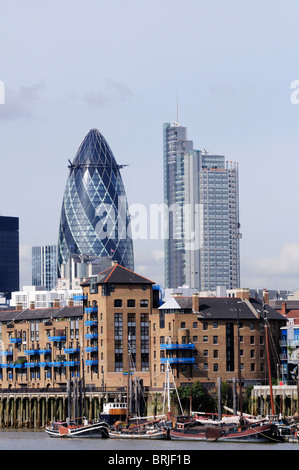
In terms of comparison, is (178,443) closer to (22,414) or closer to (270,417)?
(270,417)

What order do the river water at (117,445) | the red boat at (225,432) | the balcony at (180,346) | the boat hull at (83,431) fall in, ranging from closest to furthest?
the river water at (117,445) → the red boat at (225,432) → the boat hull at (83,431) → the balcony at (180,346)

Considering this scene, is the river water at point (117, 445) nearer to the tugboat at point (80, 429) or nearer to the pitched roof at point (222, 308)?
the tugboat at point (80, 429)

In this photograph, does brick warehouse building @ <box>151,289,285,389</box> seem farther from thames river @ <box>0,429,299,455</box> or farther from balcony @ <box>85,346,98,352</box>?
thames river @ <box>0,429,299,455</box>

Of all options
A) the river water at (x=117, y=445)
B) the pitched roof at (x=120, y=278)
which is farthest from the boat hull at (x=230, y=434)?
the pitched roof at (x=120, y=278)

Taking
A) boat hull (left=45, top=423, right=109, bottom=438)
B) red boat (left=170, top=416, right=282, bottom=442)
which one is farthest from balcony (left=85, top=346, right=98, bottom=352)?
red boat (left=170, top=416, right=282, bottom=442)

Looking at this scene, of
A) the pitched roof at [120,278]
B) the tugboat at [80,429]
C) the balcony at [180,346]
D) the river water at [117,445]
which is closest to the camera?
the river water at [117,445]

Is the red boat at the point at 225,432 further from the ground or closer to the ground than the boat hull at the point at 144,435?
further from the ground

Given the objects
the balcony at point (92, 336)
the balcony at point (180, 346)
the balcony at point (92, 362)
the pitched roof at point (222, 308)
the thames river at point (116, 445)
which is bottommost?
the thames river at point (116, 445)

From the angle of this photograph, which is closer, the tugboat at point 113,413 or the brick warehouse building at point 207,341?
the tugboat at point 113,413

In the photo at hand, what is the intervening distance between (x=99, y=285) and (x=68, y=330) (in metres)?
14.2

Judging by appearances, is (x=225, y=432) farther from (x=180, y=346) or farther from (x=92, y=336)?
(x=92, y=336)

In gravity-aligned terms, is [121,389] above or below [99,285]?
below
